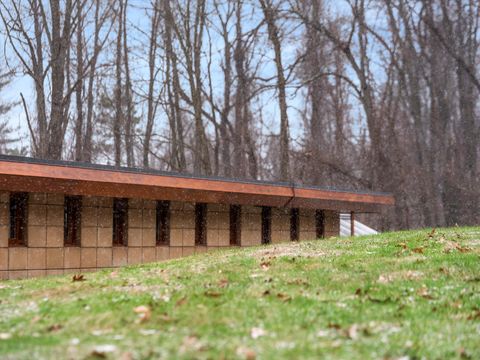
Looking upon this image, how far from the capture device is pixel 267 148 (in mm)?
45500

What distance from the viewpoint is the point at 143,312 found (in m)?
6.89

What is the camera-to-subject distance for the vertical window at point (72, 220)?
1519cm

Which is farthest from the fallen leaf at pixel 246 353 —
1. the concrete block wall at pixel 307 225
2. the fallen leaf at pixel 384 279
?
the concrete block wall at pixel 307 225

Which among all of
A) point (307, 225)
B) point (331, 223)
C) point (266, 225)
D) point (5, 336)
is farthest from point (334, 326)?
point (331, 223)

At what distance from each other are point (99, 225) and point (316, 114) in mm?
21510

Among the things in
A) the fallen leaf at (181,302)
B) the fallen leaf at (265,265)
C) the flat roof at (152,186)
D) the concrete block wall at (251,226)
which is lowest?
the fallen leaf at (181,302)

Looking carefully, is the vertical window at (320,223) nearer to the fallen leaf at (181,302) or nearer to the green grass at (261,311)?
the green grass at (261,311)

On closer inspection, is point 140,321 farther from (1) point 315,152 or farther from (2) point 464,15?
(2) point 464,15

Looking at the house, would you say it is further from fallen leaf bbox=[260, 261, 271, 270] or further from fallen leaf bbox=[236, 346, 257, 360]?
fallen leaf bbox=[236, 346, 257, 360]

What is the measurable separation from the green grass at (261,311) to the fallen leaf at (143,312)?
4 centimetres

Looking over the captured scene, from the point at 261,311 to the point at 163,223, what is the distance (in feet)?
34.7

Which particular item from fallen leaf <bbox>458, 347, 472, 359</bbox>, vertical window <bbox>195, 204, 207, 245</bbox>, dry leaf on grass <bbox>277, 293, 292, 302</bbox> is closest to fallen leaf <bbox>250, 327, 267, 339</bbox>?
dry leaf on grass <bbox>277, 293, 292, 302</bbox>

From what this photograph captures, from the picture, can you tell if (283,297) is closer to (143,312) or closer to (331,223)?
(143,312)

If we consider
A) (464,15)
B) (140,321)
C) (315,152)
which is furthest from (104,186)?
(464,15)
